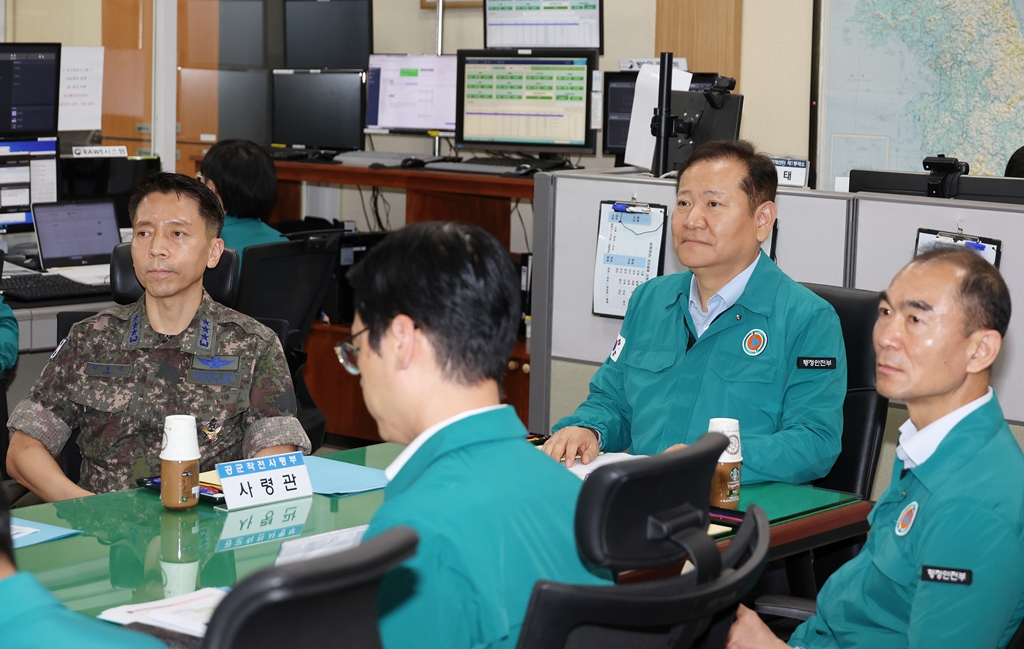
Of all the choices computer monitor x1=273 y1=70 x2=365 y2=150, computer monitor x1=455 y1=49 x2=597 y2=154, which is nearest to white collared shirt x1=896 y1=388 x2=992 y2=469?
computer monitor x1=455 y1=49 x2=597 y2=154

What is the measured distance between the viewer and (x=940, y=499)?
62.3 inches

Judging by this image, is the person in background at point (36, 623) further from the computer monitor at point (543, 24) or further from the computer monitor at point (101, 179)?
the computer monitor at point (543, 24)

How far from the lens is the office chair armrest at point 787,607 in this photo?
6.09 feet

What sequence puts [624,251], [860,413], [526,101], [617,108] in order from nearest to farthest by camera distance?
[860,413]
[624,251]
[617,108]
[526,101]

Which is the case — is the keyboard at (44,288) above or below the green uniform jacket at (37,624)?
below

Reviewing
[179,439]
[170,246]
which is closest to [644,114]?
[170,246]

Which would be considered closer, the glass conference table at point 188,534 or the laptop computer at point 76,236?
the glass conference table at point 188,534

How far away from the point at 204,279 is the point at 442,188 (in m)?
2.15

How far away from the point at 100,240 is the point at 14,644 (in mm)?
3889

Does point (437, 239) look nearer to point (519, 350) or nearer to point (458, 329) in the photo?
point (458, 329)

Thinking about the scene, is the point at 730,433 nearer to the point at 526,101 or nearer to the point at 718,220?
the point at 718,220

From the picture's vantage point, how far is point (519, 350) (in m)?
4.62

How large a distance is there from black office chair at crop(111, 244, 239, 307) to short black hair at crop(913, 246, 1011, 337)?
167cm

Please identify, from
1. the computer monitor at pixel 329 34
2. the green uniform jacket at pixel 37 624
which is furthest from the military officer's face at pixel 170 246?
the computer monitor at pixel 329 34
